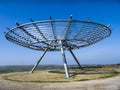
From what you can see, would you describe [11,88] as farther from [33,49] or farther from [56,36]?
[33,49]

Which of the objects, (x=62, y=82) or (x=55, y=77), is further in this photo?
(x=55, y=77)

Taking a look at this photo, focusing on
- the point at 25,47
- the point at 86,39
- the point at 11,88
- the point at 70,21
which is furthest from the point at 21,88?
the point at 25,47

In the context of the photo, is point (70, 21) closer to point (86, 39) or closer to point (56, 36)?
point (56, 36)

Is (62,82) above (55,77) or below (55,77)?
above

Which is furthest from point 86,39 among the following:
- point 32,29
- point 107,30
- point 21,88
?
point 21,88

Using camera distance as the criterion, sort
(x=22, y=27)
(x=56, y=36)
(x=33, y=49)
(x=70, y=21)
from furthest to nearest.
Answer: (x=33, y=49), (x=56, y=36), (x=22, y=27), (x=70, y=21)

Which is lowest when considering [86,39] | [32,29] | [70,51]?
[70,51]

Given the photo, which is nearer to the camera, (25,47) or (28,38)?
(28,38)

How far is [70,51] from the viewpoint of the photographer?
33906 millimetres

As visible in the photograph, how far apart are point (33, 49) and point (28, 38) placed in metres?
6.34

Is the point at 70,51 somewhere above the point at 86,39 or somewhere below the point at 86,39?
below

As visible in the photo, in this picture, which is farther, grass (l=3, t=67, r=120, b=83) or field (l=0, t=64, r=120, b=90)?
grass (l=3, t=67, r=120, b=83)

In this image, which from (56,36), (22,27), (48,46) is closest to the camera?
(22,27)

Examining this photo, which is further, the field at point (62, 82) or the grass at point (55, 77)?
the grass at point (55, 77)
